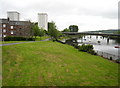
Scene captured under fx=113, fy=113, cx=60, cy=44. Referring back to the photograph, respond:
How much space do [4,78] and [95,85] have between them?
8.77 meters

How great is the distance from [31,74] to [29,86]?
2425mm

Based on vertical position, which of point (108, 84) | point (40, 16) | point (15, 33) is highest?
point (40, 16)

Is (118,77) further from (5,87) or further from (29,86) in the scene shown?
(5,87)

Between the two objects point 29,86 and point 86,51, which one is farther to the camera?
point 86,51

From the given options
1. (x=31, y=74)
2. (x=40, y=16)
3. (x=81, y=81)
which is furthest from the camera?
(x=40, y=16)

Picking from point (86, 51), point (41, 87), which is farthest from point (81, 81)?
point (86, 51)

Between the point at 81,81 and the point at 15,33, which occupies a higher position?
the point at 15,33

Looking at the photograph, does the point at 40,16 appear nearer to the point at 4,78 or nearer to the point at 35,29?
the point at 35,29

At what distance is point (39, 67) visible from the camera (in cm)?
1447

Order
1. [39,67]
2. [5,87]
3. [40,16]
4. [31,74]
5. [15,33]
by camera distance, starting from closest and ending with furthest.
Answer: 1. [5,87]
2. [31,74]
3. [39,67]
4. [15,33]
5. [40,16]

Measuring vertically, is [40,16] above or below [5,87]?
above

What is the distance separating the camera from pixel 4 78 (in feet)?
36.3

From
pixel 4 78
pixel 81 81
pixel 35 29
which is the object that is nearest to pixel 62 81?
pixel 81 81

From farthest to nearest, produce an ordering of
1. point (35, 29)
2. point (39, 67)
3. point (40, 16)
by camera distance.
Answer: point (40, 16) < point (35, 29) < point (39, 67)
